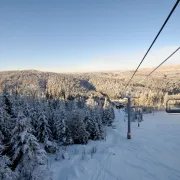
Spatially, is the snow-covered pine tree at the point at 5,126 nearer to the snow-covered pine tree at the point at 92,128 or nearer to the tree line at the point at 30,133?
the tree line at the point at 30,133

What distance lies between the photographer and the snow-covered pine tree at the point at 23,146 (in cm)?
1131

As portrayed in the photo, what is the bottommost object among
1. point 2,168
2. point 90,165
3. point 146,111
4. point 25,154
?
point 146,111

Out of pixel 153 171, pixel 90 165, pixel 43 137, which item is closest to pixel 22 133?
pixel 90 165

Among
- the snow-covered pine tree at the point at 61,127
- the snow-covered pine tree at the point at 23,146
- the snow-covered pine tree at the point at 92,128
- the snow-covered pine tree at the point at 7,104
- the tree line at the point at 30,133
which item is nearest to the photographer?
the tree line at the point at 30,133

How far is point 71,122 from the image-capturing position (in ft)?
98.7

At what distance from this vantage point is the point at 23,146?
11469 millimetres

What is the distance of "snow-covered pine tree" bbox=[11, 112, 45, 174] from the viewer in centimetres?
1131

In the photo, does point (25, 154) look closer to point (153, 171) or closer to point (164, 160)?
point (153, 171)

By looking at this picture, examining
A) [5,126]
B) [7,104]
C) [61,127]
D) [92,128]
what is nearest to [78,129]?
[61,127]

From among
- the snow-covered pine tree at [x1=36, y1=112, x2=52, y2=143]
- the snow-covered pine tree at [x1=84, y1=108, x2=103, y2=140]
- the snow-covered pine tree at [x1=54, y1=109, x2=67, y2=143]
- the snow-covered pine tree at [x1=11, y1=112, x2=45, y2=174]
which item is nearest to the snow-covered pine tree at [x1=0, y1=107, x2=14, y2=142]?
the snow-covered pine tree at [x1=11, y1=112, x2=45, y2=174]

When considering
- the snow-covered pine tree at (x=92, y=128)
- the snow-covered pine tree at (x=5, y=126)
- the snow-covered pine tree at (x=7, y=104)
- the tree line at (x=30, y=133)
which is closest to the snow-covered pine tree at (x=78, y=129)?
the tree line at (x=30, y=133)

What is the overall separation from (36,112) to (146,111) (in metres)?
88.6

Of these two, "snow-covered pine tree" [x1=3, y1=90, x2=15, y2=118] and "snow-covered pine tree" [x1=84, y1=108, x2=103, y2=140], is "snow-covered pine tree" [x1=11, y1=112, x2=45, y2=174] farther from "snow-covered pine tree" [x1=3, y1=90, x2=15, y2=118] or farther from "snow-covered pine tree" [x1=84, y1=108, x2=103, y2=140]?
"snow-covered pine tree" [x1=84, y1=108, x2=103, y2=140]

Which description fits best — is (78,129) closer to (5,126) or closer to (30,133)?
(5,126)
